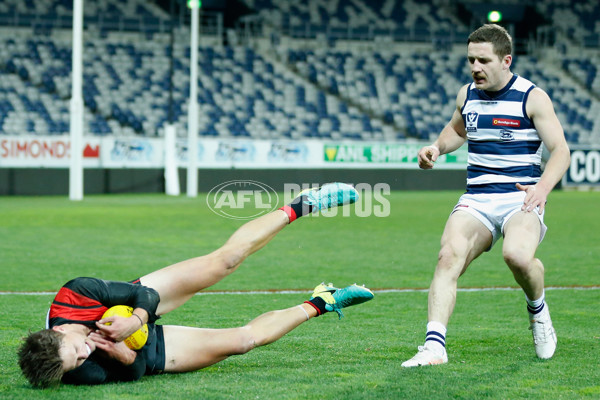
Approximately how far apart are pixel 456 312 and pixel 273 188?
75.7 feet

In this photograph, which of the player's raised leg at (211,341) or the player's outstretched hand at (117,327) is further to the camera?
the player's raised leg at (211,341)

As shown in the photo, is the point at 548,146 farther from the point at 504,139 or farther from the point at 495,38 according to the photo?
the point at 495,38

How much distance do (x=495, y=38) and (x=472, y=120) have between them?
0.60 meters

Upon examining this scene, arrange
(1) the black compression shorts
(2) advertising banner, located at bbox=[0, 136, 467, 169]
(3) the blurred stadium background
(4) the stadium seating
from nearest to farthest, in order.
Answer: (1) the black compression shorts → (2) advertising banner, located at bbox=[0, 136, 467, 169] → (3) the blurred stadium background → (4) the stadium seating

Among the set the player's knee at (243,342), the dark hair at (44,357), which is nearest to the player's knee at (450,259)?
the player's knee at (243,342)

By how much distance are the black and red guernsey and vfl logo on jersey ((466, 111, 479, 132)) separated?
2.51 m

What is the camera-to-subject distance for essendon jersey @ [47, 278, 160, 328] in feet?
17.3

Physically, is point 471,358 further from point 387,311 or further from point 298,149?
point 298,149

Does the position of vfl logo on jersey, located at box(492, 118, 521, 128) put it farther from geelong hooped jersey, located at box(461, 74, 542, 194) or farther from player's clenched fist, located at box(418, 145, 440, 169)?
player's clenched fist, located at box(418, 145, 440, 169)

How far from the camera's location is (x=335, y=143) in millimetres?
32656

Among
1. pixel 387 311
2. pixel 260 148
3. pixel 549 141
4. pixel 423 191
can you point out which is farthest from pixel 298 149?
pixel 549 141

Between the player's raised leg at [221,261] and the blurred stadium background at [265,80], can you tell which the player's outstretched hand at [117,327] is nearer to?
the player's raised leg at [221,261]

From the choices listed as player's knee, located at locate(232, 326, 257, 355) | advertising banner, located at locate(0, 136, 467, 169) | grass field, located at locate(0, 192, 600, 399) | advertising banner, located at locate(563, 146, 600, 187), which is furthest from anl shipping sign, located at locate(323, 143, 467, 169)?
player's knee, located at locate(232, 326, 257, 355)

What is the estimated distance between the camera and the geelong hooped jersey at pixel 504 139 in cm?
626
